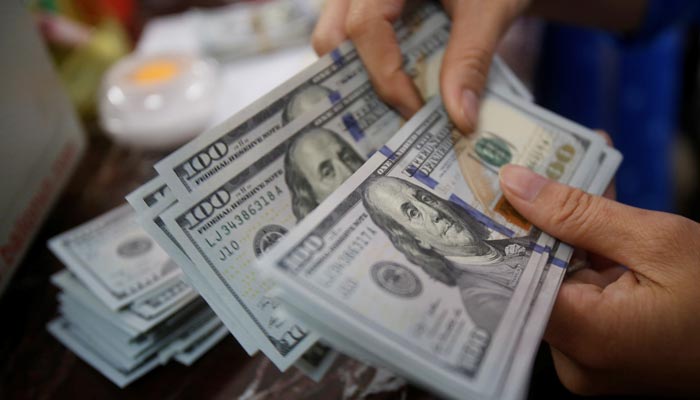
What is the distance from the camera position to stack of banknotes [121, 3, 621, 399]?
0.43 metres

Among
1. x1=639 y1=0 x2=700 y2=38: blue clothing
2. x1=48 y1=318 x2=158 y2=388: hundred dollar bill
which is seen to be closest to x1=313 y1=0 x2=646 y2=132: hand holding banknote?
x1=48 y1=318 x2=158 y2=388: hundred dollar bill

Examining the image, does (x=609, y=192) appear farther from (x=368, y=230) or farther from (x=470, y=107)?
(x=368, y=230)

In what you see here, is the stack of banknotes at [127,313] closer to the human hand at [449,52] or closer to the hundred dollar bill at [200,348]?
the hundred dollar bill at [200,348]

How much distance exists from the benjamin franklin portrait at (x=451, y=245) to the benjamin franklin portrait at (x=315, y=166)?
8 centimetres

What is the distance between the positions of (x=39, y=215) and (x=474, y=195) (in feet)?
2.07

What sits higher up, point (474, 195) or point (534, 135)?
point (534, 135)

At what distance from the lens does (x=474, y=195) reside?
0.60 meters

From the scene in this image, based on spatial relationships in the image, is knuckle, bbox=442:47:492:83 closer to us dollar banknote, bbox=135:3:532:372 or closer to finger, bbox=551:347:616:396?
us dollar banknote, bbox=135:3:532:372

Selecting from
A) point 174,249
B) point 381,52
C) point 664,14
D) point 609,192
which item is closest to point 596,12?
point 664,14

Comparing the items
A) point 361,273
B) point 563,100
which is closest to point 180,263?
point 361,273

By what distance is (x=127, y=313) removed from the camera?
0.59m

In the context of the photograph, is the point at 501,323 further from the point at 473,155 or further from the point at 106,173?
the point at 106,173

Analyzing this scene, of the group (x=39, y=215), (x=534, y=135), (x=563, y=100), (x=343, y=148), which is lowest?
(x=39, y=215)

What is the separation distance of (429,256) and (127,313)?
355 millimetres
